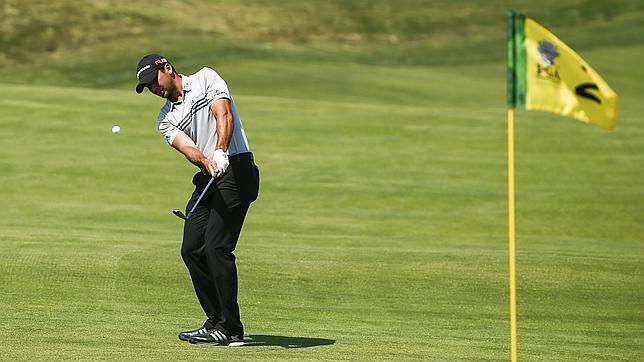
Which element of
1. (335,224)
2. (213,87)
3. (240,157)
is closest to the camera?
(213,87)

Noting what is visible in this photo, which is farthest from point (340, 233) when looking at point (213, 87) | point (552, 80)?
point (552, 80)

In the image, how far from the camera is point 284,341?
384 inches

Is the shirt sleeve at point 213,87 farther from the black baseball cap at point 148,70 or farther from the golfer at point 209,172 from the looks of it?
the black baseball cap at point 148,70

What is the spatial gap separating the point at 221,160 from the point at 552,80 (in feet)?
8.19

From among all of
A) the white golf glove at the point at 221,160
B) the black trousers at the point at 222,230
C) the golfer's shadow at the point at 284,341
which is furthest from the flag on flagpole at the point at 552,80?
the golfer's shadow at the point at 284,341

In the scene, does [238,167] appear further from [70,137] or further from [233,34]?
[233,34]

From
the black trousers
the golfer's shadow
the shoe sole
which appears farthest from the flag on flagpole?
the shoe sole

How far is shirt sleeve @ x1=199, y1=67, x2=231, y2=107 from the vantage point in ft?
30.6

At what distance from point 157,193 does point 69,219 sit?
2.73 metres

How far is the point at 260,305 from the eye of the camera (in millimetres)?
11656

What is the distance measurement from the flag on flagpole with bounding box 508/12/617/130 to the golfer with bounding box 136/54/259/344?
2.27m

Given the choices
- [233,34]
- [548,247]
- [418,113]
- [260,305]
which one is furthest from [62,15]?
[260,305]

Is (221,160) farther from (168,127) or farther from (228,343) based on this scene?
(228,343)

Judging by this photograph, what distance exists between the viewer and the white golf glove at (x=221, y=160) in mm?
9102
